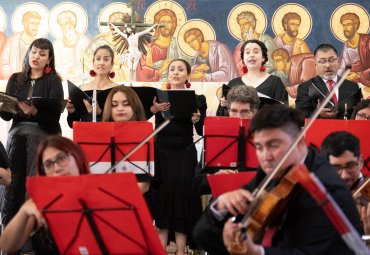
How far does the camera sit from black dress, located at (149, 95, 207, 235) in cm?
600

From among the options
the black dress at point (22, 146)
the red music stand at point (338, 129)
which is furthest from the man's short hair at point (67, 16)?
the red music stand at point (338, 129)

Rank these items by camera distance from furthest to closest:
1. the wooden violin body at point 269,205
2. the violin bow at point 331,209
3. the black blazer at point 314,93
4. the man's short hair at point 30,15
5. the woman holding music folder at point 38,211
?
the man's short hair at point 30,15 < the black blazer at point 314,93 < the woman holding music folder at point 38,211 < the wooden violin body at point 269,205 < the violin bow at point 331,209

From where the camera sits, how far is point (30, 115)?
19.4 feet

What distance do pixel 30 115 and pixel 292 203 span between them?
3.49m

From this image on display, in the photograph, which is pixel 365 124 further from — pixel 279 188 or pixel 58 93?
pixel 58 93

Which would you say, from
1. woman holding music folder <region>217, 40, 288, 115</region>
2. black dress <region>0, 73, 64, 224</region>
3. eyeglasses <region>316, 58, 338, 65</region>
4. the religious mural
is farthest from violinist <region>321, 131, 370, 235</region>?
the religious mural

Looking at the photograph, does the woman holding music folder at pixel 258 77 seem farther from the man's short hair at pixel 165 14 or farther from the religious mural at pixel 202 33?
the man's short hair at pixel 165 14

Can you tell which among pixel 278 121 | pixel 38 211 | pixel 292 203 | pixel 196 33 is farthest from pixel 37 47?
pixel 292 203

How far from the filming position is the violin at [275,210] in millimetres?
2545

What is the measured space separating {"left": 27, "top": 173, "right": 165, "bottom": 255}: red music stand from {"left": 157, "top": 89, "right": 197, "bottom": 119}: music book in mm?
2711

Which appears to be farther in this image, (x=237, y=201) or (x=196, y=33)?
(x=196, y=33)

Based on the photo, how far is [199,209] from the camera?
6.09 m

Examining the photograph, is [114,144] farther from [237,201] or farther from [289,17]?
[289,17]

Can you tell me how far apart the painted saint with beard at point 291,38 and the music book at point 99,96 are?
131 inches
